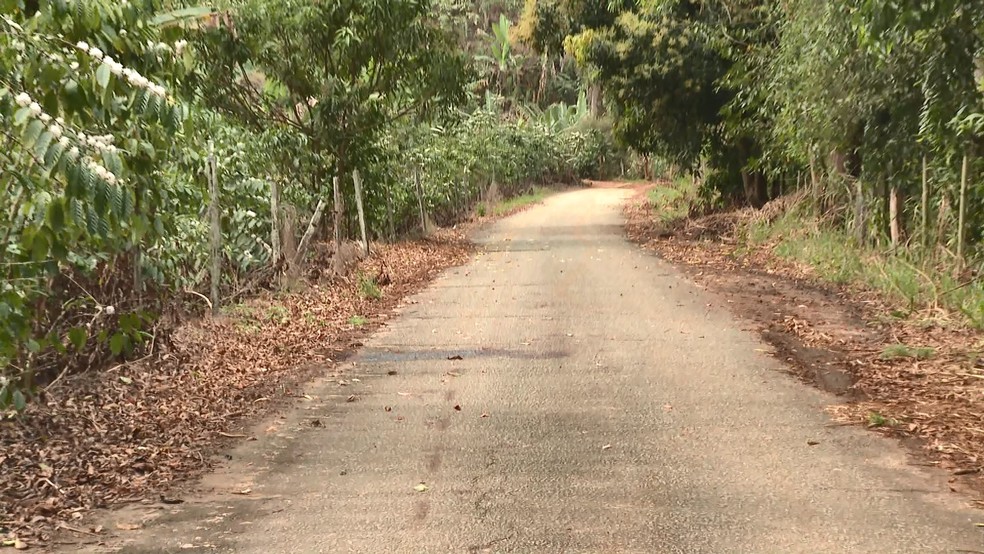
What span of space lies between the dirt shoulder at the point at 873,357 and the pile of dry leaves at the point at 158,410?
4.52 metres

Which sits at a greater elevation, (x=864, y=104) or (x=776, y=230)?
(x=864, y=104)

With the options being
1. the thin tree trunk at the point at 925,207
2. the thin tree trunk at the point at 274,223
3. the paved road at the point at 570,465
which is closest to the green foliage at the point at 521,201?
the thin tree trunk at the point at 274,223

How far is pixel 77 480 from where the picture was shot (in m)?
5.55

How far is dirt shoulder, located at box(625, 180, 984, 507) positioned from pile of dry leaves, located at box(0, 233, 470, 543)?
4515mm

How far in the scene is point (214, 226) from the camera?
974 cm

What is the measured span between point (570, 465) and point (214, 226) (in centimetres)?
544

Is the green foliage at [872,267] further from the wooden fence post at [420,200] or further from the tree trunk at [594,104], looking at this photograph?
the tree trunk at [594,104]

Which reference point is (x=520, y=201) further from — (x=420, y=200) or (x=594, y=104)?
(x=594, y=104)

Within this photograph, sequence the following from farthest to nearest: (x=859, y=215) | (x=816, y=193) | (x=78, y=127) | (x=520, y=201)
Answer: (x=520, y=201)
(x=816, y=193)
(x=859, y=215)
(x=78, y=127)

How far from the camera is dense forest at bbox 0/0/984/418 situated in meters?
4.06

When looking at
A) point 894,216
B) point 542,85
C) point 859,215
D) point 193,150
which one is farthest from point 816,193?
point 542,85

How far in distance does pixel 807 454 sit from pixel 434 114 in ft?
42.2

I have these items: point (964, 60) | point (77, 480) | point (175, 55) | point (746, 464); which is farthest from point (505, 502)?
point (964, 60)

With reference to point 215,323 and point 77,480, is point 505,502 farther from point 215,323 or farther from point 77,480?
point 215,323
